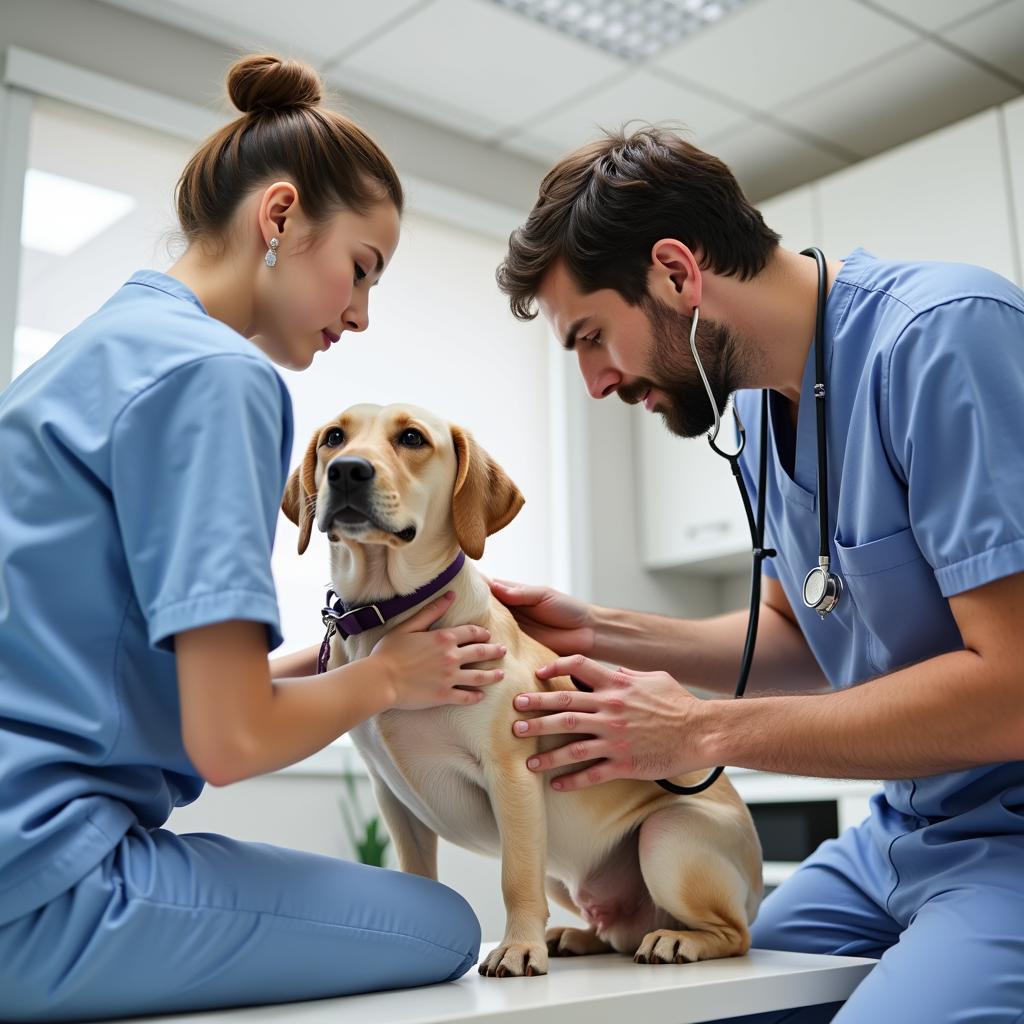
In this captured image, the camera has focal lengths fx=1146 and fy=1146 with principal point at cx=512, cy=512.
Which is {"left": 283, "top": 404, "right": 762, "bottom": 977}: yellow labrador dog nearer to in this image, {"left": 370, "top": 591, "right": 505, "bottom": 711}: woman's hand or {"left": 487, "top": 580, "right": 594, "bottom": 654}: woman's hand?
{"left": 370, "top": 591, "right": 505, "bottom": 711}: woman's hand

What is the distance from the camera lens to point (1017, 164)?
311 cm

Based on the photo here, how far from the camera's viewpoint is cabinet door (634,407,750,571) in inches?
145

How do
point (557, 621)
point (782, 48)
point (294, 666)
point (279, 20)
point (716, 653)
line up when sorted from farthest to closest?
point (782, 48) → point (279, 20) → point (716, 653) → point (557, 621) → point (294, 666)

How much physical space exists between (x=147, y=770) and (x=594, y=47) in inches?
108

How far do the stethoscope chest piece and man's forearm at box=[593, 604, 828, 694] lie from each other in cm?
37

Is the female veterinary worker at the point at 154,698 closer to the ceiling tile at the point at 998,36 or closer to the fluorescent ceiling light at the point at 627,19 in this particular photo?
the fluorescent ceiling light at the point at 627,19

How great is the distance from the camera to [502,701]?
1.31 meters

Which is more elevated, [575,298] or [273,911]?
[575,298]

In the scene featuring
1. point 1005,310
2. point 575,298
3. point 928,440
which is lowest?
point 928,440

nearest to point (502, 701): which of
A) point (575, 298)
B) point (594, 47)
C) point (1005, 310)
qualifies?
point (575, 298)

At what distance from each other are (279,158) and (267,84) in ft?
0.43

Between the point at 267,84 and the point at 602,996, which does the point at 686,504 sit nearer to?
the point at 267,84

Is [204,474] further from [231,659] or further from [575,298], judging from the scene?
[575,298]

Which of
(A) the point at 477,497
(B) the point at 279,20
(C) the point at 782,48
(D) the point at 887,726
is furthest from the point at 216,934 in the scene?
A: (C) the point at 782,48
